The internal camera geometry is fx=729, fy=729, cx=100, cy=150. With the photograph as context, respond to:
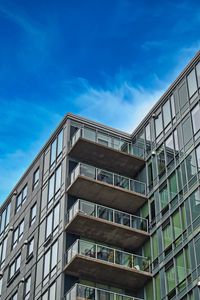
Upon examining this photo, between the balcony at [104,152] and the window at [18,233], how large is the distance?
25.4 feet

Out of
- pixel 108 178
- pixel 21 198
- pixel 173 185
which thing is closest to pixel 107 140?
pixel 108 178

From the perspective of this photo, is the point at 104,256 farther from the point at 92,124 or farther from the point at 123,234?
the point at 92,124

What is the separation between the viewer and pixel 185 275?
37000mm

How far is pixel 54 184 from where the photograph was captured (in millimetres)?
45812

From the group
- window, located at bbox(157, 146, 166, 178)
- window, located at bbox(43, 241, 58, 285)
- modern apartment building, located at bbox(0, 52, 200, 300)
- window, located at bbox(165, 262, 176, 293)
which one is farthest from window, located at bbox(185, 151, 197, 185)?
window, located at bbox(43, 241, 58, 285)

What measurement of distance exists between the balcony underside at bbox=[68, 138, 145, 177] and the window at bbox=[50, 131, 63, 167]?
1801mm

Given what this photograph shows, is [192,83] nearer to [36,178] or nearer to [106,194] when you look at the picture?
[106,194]

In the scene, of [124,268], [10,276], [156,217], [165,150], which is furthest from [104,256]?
[10,276]

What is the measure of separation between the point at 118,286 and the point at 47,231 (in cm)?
596

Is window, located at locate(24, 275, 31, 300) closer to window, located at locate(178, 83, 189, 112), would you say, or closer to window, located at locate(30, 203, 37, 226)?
window, located at locate(30, 203, 37, 226)

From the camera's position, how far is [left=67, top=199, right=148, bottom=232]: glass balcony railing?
136 feet

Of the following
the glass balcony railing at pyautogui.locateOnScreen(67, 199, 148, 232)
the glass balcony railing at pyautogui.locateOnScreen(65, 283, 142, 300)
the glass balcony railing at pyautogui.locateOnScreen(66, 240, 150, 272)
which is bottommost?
the glass balcony railing at pyautogui.locateOnScreen(65, 283, 142, 300)

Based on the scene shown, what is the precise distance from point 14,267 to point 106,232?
31.5ft

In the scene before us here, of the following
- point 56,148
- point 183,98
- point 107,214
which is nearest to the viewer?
point 107,214
